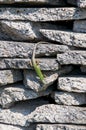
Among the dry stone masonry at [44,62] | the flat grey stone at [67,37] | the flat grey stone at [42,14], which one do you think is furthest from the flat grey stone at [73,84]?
the flat grey stone at [42,14]

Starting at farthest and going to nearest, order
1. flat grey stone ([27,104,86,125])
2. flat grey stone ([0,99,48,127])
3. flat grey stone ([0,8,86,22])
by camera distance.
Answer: flat grey stone ([0,99,48,127]), flat grey stone ([27,104,86,125]), flat grey stone ([0,8,86,22])

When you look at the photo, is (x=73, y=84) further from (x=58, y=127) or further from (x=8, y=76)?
(x=8, y=76)

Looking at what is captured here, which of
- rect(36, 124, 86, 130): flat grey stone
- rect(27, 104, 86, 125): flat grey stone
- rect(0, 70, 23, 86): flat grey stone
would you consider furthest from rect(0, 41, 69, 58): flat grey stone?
rect(36, 124, 86, 130): flat grey stone

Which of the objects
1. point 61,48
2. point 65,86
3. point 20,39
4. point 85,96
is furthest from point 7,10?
point 85,96

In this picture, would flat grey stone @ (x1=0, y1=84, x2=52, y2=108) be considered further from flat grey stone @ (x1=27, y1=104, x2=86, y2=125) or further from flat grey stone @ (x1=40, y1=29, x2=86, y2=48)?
flat grey stone @ (x1=40, y1=29, x2=86, y2=48)

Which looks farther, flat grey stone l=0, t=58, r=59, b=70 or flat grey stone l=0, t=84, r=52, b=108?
flat grey stone l=0, t=84, r=52, b=108

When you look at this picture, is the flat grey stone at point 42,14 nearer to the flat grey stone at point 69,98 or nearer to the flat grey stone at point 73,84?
the flat grey stone at point 73,84

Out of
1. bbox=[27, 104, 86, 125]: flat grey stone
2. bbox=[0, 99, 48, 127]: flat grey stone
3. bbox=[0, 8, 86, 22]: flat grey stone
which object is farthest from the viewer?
bbox=[0, 99, 48, 127]: flat grey stone

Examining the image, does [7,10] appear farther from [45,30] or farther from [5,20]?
[45,30]

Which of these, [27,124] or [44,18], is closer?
[44,18]
